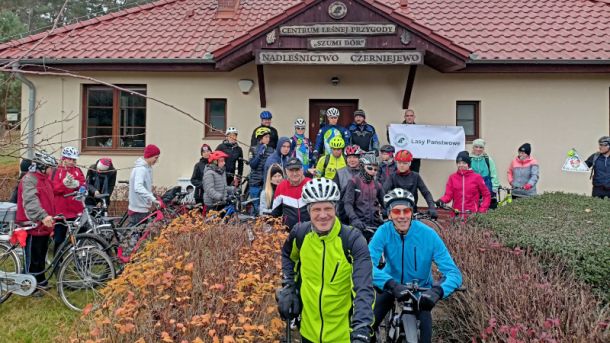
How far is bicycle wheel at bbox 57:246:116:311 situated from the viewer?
579 cm

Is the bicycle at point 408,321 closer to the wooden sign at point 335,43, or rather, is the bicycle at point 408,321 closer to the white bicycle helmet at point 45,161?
the white bicycle helmet at point 45,161

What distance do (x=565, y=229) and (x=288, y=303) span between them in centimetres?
466

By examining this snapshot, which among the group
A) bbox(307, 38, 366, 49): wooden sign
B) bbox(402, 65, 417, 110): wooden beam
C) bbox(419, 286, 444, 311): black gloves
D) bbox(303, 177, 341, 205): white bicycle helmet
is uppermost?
bbox(307, 38, 366, 49): wooden sign

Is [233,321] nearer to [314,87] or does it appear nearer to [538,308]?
[538,308]

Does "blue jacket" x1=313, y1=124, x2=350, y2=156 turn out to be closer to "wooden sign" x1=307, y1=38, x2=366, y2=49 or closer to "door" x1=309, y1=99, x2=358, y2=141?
"wooden sign" x1=307, y1=38, x2=366, y2=49

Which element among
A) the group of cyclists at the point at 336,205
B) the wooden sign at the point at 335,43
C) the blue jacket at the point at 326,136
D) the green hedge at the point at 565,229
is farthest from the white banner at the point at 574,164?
the wooden sign at the point at 335,43

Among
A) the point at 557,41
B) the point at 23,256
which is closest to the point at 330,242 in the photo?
the point at 23,256

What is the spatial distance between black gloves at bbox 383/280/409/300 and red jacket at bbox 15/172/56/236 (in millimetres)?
4766

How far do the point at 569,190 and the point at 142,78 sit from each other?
1104cm

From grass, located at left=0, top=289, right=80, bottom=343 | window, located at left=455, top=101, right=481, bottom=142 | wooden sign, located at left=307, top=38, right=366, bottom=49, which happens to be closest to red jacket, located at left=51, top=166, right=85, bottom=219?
grass, located at left=0, top=289, right=80, bottom=343

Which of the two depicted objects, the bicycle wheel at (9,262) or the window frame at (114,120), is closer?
the bicycle wheel at (9,262)

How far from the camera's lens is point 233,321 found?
3559 mm

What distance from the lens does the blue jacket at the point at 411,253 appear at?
12.1ft

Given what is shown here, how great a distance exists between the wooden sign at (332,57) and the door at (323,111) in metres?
1.76
